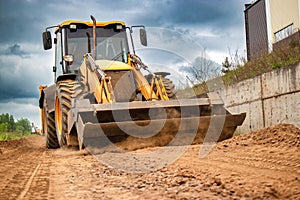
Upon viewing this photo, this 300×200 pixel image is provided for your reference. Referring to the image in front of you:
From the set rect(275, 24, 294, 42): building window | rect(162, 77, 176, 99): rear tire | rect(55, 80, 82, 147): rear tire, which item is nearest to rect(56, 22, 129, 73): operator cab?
rect(55, 80, 82, 147): rear tire

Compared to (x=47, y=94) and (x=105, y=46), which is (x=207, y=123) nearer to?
(x=105, y=46)

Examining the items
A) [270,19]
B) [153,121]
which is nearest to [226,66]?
[153,121]

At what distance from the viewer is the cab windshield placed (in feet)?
31.2

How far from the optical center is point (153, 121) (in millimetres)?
7172

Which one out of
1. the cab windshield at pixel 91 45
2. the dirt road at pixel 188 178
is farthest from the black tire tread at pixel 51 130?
the dirt road at pixel 188 178

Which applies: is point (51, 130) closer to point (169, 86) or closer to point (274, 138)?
point (169, 86)

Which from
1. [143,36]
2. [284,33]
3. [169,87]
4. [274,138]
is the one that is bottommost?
[274,138]

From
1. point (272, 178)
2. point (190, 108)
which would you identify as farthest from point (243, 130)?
point (272, 178)

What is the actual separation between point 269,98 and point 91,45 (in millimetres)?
4110

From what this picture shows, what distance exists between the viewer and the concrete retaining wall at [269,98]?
25.0ft

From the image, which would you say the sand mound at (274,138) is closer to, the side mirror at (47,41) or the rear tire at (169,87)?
the rear tire at (169,87)

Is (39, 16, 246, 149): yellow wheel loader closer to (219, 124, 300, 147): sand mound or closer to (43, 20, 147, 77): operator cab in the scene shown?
(43, 20, 147, 77): operator cab

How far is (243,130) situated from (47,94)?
4841 millimetres

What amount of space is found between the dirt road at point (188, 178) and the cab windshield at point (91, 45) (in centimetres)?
379
